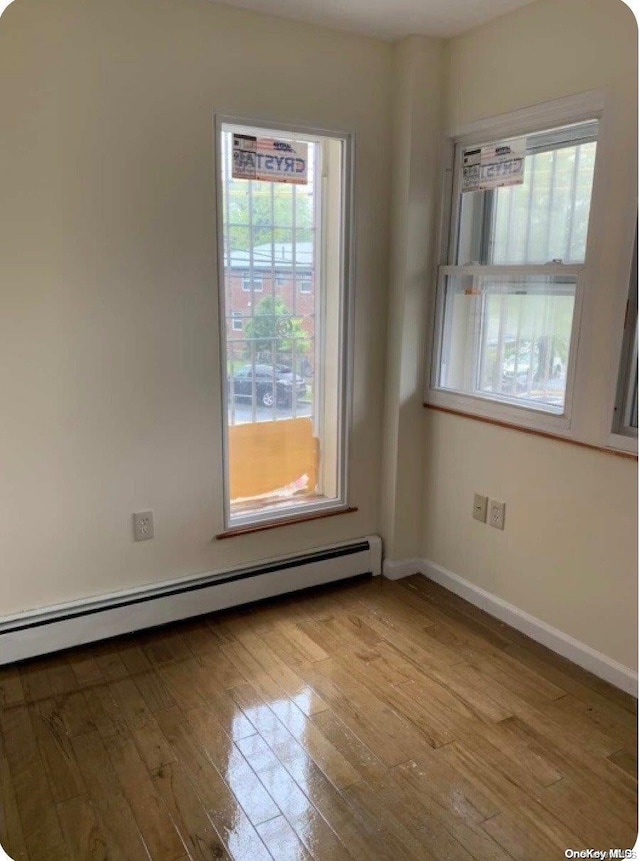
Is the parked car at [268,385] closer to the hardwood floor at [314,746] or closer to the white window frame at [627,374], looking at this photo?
the hardwood floor at [314,746]

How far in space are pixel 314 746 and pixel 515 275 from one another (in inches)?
70.6

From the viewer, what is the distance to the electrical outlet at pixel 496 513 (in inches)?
103

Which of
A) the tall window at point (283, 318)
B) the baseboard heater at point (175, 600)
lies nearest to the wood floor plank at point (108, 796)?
the baseboard heater at point (175, 600)

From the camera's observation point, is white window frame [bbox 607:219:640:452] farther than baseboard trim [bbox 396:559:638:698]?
No

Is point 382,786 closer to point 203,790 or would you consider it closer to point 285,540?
point 203,790

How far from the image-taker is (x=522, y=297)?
247 cm

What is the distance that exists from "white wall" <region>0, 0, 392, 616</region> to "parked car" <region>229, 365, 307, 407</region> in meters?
0.15

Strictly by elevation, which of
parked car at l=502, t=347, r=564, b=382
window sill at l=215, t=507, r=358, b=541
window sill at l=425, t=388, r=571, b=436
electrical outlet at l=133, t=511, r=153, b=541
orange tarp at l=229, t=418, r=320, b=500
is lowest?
window sill at l=215, t=507, r=358, b=541

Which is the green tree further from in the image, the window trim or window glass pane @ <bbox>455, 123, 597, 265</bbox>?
window glass pane @ <bbox>455, 123, 597, 265</bbox>

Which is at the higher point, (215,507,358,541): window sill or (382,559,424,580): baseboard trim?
(215,507,358,541): window sill

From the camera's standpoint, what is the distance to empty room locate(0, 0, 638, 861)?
1.83 meters

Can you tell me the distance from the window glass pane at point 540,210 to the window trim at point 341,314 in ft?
1.59

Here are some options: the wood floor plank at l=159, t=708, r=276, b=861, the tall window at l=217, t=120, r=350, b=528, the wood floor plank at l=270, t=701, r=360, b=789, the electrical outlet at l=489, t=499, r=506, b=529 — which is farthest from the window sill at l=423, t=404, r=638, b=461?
the wood floor plank at l=159, t=708, r=276, b=861

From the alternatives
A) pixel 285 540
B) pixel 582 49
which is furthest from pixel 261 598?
pixel 582 49
